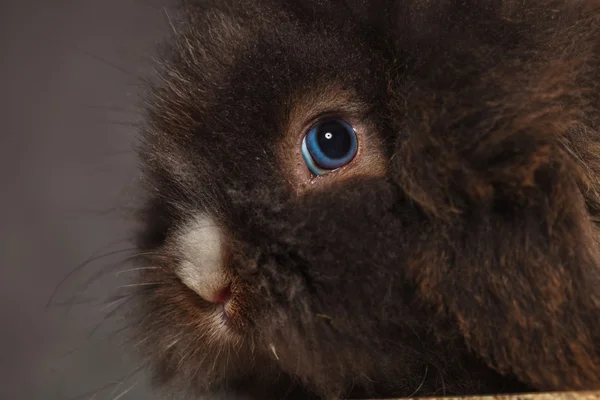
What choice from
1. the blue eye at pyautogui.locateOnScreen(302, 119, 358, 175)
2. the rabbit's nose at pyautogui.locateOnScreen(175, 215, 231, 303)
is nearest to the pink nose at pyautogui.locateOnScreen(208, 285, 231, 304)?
the rabbit's nose at pyautogui.locateOnScreen(175, 215, 231, 303)

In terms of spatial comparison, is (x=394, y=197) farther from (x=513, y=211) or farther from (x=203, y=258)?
(x=203, y=258)

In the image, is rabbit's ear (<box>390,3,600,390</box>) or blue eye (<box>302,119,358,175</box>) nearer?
rabbit's ear (<box>390,3,600,390</box>)

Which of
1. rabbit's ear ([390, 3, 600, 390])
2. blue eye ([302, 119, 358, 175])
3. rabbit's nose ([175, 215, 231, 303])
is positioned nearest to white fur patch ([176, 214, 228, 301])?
rabbit's nose ([175, 215, 231, 303])

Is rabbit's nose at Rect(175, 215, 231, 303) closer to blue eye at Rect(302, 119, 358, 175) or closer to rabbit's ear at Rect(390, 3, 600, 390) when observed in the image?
blue eye at Rect(302, 119, 358, 175)

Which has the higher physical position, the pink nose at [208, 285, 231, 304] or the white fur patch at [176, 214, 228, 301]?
the white fur patch at [176, 214, 228, 301]

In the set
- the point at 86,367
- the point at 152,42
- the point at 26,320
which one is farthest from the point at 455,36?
the point at 26,320

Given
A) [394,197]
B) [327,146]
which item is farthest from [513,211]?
[327,146]

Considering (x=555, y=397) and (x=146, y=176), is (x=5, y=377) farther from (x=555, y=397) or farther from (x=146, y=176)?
(x=555, y=397)
